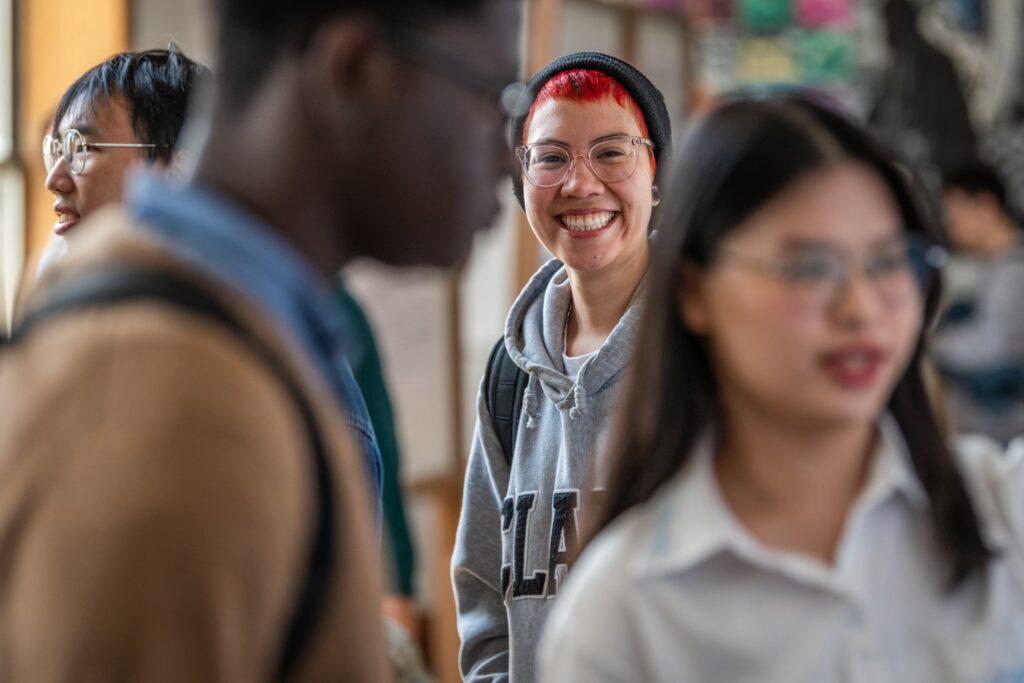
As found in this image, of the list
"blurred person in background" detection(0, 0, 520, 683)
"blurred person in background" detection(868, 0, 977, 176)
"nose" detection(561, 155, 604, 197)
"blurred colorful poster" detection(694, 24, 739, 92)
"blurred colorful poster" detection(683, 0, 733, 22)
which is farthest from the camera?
"blurred person in background" detection(868, 0, 977, 176)

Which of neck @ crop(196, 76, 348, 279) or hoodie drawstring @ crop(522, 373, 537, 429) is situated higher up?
neck @ crop(196, 76, 348, 279)

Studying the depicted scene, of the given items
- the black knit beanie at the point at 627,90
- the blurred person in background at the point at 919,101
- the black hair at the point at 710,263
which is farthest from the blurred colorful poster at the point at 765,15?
the black hair at the point at 710,263

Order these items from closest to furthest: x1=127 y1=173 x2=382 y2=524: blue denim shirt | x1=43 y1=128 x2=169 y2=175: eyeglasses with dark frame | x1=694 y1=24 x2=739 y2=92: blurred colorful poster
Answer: x1=127 y1=173 x2=382 y2=524: blue denim shirt < x1=43 y1=128 x2=169 y2=175: eyeglasses with dark frame < x1=694 y1=24 x2=739 y2=92: blurred colorful poster

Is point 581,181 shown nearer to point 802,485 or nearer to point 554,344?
point 554,344

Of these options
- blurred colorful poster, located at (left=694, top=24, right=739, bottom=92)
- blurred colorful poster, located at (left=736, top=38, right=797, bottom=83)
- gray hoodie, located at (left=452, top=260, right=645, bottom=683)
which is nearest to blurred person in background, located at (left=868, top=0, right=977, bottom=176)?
blurred colorful poster, located at (left=736, top=38, right=797, bottom=83)

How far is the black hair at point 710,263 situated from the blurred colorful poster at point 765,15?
627cm

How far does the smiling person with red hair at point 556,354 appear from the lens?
218 cm

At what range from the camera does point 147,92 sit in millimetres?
2168

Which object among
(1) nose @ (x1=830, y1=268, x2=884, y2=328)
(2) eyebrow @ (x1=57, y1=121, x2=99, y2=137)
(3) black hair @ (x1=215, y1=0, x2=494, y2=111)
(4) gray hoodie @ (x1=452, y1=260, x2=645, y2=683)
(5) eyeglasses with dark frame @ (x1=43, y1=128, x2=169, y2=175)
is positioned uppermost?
(3) black hair @ (x1=215, y1=0, x2=494, y2=111)

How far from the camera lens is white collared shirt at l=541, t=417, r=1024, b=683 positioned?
137 cm

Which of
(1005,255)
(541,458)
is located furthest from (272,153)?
(1005,255)

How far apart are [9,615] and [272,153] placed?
43cm

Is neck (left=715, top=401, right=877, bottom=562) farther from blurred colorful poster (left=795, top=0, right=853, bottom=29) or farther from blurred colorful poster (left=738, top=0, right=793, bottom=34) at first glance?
blurred colorful poster (left=795, top=0, right=853, bottom=29)

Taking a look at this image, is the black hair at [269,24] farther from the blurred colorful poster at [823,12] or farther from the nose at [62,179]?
the blurred colorful poster at [823,12]
